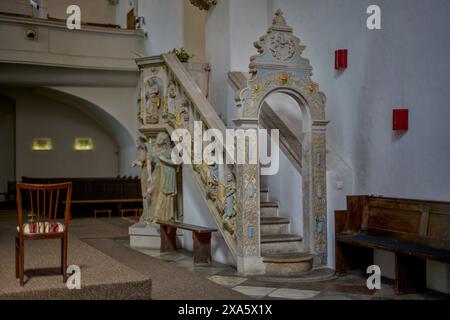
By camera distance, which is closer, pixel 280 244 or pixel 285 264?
pixel 285 264

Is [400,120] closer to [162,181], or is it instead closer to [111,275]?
[111,275]

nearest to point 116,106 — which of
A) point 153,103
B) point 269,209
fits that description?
point 153,103

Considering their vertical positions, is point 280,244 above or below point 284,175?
below

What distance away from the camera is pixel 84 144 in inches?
687

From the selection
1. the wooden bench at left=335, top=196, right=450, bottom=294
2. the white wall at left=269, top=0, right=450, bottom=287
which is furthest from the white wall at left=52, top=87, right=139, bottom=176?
the wooden bench at left=335, top=196, right=450, bottom=294

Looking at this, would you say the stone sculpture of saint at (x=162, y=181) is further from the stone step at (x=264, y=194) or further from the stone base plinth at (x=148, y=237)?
the stone step at (x=264, y=194)

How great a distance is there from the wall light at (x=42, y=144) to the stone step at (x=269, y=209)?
1069 cm

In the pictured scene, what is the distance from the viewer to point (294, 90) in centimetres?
707

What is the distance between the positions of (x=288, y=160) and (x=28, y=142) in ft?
36.4

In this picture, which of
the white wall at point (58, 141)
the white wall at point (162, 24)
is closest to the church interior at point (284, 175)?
the white wall at point (162, 24)

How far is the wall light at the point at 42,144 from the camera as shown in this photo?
16.9 m

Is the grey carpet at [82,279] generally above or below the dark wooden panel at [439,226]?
below

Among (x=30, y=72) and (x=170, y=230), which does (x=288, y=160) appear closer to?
(x=170, y=230)

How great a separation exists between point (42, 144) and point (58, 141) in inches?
17.6
